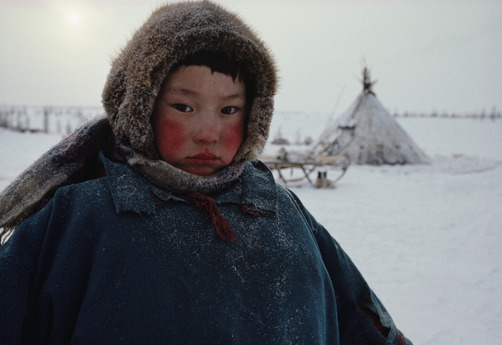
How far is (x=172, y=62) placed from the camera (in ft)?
3.21

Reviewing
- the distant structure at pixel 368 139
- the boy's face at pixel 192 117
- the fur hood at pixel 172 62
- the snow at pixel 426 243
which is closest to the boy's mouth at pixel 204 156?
the boy's face at pixel 192 117

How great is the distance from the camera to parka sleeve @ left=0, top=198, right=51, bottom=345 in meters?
0.77

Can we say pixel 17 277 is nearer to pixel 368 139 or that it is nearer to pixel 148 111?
pixel 148 111

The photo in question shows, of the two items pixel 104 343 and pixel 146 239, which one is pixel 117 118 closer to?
pixel 146 239

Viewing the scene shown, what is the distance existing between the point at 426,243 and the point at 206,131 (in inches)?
189

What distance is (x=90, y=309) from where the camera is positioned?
2.64ft

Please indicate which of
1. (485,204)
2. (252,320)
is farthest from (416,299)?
(485,204)

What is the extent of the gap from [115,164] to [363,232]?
483 cm

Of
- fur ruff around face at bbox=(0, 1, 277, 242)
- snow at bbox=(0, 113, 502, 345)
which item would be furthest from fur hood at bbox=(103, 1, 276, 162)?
snow at bbox=(0, 113, 502, 345)

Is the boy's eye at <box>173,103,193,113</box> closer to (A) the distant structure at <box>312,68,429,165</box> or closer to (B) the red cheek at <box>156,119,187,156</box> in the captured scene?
(B) the red cheek at <box>156,119,187,156</box>

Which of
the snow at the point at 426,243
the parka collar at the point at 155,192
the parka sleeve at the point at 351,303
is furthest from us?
the snow at the point at 426,243

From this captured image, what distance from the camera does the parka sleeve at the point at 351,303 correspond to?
1.25 metres

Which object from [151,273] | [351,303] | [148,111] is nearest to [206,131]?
[148,111]

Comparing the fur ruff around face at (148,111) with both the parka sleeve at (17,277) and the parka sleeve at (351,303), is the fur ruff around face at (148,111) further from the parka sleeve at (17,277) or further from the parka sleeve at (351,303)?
the parka sleeve at (351,303)
